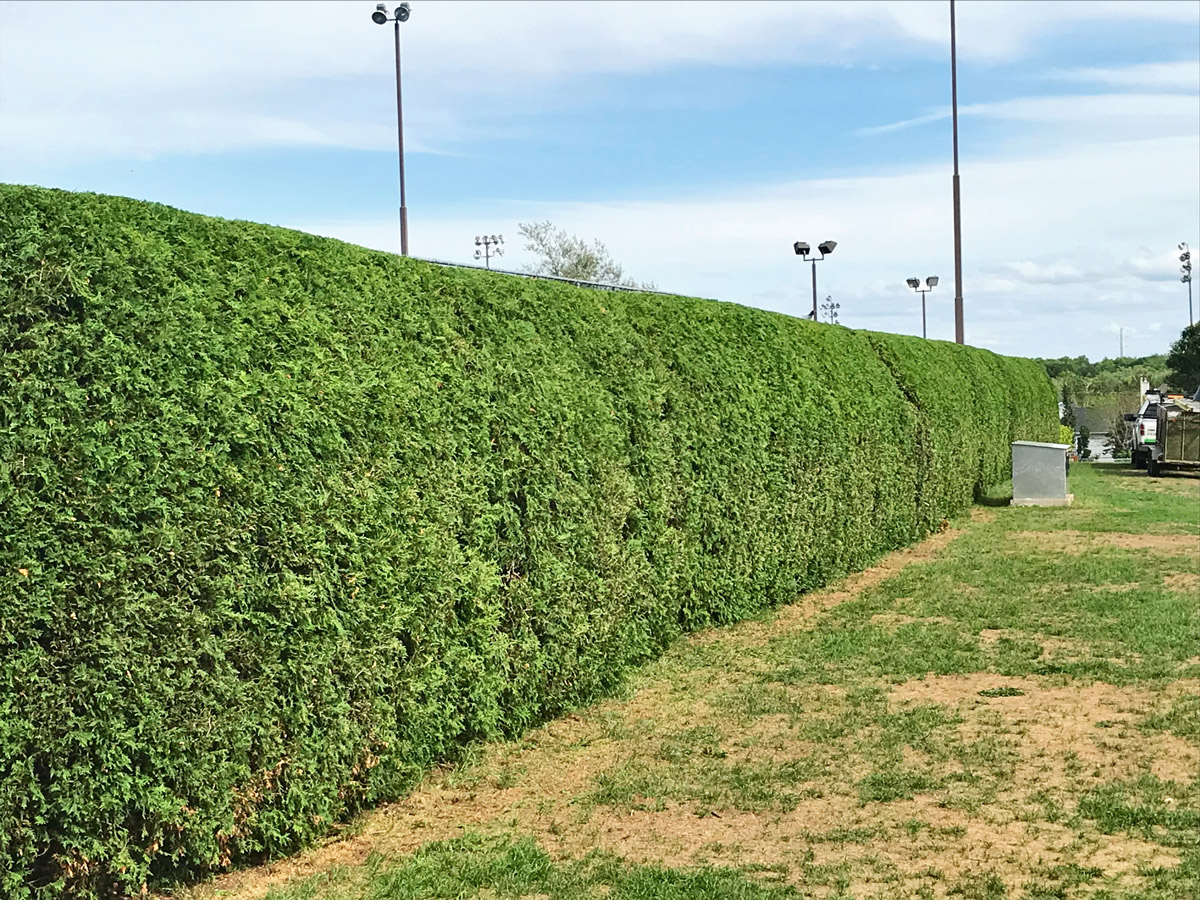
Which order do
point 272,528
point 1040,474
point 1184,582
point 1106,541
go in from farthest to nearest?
point 1040,474, point 1106,541, point 1184,582, point 272,528

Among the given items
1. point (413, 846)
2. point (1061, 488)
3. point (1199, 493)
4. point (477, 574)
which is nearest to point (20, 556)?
point (413, 846)

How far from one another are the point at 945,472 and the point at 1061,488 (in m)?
3.31

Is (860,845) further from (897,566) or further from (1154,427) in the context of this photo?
(1154,427)

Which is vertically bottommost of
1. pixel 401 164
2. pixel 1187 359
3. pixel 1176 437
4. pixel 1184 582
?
pixel 1184 582

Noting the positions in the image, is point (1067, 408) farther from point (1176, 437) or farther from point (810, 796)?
point (810, 796)

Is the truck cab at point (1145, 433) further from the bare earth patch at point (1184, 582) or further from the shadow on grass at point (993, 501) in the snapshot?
the bare earth patch at point (1184, 582)

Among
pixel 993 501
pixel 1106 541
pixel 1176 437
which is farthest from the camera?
pixel 1176 437

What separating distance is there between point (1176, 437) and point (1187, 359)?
87.8 ft

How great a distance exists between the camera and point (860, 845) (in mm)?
4820

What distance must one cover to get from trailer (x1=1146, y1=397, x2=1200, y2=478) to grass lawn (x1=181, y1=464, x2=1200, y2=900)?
661 inches

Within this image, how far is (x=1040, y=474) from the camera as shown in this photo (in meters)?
19.3

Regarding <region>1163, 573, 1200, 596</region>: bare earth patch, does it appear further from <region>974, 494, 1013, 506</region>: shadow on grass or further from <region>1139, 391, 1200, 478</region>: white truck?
<region>1139, 391, 1200, 478</region>: white truck

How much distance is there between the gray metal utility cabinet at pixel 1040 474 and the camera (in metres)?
19.0

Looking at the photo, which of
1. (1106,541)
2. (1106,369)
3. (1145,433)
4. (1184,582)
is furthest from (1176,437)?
(1106,369)
